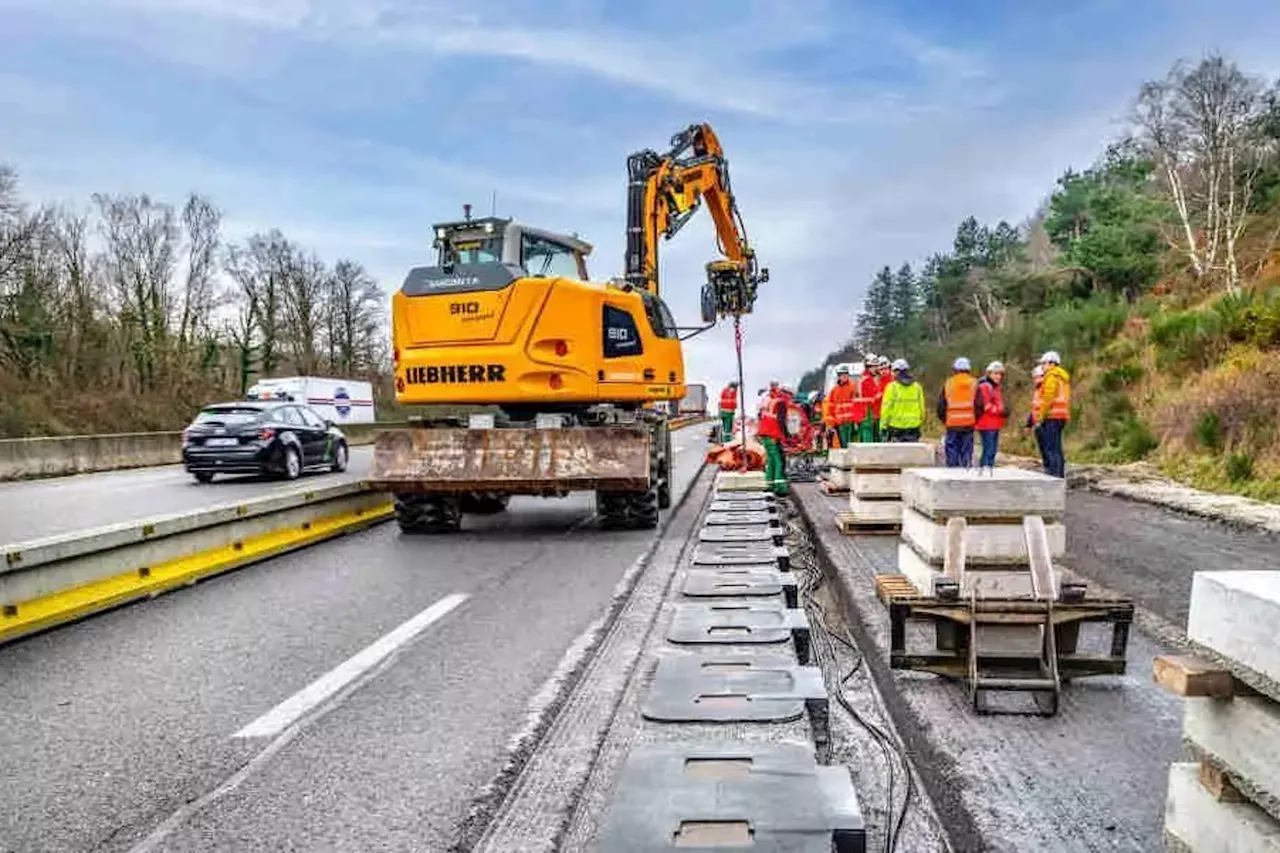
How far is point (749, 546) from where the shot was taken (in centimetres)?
658

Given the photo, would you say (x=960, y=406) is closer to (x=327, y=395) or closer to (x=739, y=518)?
(x=739, y=518)

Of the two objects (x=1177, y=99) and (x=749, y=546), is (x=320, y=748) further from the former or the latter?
(x=1177, y=99)

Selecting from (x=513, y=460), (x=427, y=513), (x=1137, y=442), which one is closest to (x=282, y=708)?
(x=513, y=460)

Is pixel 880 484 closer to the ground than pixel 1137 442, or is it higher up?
closer to the ground

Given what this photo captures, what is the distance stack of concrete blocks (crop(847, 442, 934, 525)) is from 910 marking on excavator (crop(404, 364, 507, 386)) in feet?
12.8

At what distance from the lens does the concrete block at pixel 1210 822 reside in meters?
2.20

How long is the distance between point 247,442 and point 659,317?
10.1 meters

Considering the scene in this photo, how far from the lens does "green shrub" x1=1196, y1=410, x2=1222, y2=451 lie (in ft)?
49.2

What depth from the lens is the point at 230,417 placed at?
18406mm

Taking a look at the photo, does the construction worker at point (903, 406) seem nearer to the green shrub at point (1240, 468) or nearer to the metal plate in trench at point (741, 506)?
the green shrub at point (1240, 468)

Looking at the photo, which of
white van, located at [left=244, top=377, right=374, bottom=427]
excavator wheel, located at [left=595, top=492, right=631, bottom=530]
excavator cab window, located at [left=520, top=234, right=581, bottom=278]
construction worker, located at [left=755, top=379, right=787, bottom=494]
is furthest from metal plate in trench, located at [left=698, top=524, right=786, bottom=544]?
white van, located at [left=244, top=377, right=374, bottom=427]

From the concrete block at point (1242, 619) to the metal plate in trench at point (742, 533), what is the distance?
445cm

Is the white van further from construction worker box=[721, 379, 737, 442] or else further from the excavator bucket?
the excavator bucket

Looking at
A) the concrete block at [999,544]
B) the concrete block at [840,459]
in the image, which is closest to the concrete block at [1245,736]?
the concrete block at [999,544]
